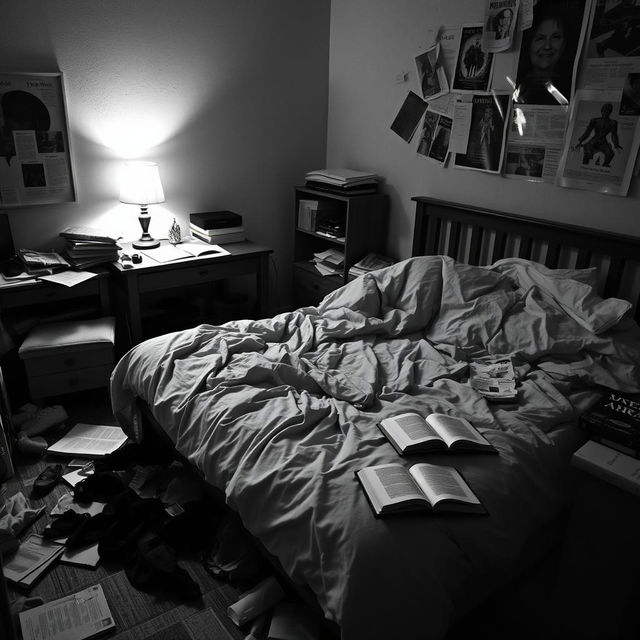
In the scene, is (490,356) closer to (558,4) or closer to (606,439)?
(606,439)

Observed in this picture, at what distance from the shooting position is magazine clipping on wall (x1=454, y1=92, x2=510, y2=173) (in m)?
2.67

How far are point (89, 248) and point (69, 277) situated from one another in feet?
0.63

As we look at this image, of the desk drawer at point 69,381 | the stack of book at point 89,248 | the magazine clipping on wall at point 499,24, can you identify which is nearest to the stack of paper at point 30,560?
the desk drawer at point 69,381

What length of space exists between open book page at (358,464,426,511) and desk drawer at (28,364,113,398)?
1650 mm

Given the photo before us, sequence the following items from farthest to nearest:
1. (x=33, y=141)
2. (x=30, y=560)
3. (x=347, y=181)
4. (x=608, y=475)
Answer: (x=347, y=181)
(x=33, y=141)
(x=30, y=560)
(x=608, y=475)

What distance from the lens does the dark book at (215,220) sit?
3254mm

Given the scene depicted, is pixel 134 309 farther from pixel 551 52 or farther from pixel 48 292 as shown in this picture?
pixel 551 52

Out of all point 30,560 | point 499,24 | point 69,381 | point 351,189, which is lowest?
point 30,560

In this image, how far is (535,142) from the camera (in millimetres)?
2553

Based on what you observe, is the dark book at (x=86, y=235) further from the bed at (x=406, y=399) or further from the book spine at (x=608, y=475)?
the book spine at (x=608, y=475)

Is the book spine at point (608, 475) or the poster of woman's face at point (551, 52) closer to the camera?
the book spine at point (608, 475)

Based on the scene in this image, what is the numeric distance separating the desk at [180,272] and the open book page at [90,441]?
526 mm

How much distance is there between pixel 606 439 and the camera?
129 centimetres

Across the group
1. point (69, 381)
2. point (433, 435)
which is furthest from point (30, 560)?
point (433, 435)
